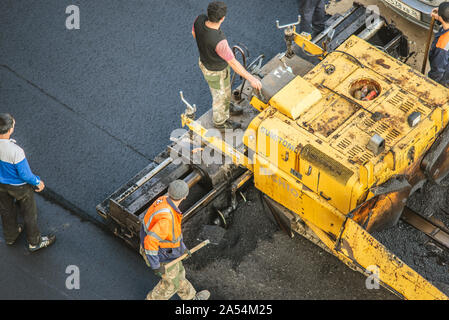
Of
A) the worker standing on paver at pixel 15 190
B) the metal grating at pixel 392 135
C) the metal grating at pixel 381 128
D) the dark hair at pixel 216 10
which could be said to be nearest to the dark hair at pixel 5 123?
the worker standing on paver at pixel 15 190

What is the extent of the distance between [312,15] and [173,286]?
185 inches

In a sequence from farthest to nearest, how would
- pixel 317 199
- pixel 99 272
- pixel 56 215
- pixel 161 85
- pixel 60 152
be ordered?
pixel 161 85, pixel 60 152, pixel 56 215, pixel 99 272, pixel 317 199

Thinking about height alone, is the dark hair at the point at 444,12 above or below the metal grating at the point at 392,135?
above

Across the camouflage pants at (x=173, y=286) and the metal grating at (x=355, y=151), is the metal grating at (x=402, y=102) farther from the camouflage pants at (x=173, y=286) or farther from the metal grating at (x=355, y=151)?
the camouflage pants at (x=173, y=286)

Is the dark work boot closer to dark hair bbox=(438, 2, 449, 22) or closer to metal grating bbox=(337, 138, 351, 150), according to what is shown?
metal grating bbox=(337, 138, 351, 150)

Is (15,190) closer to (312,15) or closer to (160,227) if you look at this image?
(160,227)

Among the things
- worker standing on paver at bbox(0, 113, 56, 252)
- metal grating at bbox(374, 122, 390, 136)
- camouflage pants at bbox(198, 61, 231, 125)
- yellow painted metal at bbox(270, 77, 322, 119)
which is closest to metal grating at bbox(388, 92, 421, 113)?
metal grating at bbox(374, 122, 390, 136)

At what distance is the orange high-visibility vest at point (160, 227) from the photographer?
6.65 m

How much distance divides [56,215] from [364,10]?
16.3 ft

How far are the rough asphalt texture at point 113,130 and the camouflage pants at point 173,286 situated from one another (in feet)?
1.15

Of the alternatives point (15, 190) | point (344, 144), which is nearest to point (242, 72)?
point (344, 144)

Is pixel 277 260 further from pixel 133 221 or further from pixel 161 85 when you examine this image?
pixel 161 85
